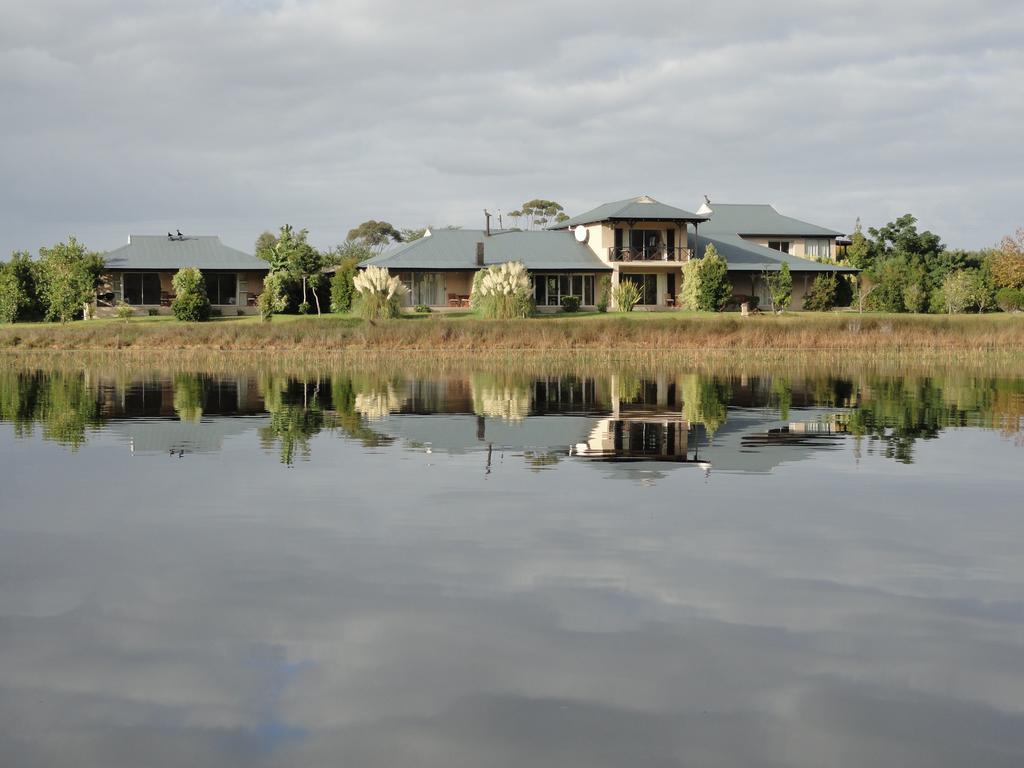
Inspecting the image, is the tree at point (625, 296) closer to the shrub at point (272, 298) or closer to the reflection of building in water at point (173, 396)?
the shrub at point (272, 298)

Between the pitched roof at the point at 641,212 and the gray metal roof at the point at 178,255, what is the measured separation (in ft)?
60.1

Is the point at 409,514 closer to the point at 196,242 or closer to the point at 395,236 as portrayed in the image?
the point at 196,242

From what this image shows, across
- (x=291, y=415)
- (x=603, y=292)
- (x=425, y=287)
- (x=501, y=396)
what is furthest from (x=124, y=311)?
(x=291, y=415)

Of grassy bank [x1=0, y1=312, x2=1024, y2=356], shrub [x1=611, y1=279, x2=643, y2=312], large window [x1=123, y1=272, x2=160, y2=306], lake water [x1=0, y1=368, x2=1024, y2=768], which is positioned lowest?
lake water [x1=0, y1=368, x2=1024, y2=768]

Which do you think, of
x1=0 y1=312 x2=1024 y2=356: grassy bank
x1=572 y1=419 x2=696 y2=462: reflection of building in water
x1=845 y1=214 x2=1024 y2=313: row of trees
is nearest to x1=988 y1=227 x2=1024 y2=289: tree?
x1=845 y1=214 x2=1024 y2=313: row of trees

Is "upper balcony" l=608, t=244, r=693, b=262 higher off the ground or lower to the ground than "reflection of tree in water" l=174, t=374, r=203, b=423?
higher

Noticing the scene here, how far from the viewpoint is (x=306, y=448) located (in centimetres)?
1870

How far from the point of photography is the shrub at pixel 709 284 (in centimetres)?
6100

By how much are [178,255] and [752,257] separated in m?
31.4

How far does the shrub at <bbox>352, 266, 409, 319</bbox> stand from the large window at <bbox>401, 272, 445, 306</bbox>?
28.4 feet

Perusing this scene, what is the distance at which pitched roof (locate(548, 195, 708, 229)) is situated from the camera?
6450 cm

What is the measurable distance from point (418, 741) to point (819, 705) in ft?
7.51

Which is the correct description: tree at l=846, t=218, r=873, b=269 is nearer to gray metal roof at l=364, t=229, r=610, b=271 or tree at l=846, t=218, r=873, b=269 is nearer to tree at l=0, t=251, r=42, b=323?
gray metal roof at l=364, t=229, r=610, b=271

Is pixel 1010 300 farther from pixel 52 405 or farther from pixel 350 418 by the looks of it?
pixel 52 405
